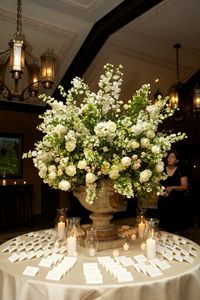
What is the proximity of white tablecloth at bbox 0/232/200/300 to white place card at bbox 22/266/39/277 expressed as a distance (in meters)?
0.02

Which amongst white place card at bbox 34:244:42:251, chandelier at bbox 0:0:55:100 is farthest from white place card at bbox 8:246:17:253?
chandelier at bbox 0:0:55:100

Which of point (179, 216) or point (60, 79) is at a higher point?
point (60, 79)

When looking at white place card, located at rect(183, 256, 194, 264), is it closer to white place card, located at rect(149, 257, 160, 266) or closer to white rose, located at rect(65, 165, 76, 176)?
white place card, located at rect(149, 257, 160, 266)

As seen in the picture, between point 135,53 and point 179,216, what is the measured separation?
3704mm

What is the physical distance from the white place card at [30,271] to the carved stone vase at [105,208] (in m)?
0.48

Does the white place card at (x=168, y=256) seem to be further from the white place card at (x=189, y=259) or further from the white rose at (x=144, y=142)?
the white rose at (x=144, y=142)

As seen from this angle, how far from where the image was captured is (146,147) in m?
1.88

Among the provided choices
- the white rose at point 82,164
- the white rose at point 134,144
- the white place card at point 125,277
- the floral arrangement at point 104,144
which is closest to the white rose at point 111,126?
the floral arrangement at point 104,144

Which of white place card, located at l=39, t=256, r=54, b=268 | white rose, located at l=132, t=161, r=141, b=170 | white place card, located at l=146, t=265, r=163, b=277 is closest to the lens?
white place card, located at l=146, t=265, r=163, b=277

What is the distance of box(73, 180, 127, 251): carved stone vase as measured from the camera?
190cm

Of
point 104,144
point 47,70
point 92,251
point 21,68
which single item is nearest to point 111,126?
point 104,144

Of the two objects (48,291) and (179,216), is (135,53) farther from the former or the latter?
(48,291)

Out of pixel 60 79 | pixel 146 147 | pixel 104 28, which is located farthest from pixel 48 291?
pixel 60 79

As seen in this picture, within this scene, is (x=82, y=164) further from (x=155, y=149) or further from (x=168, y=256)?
(x=168, y=256)
